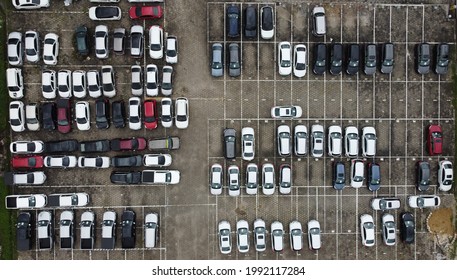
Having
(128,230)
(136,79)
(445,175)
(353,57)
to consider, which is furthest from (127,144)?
(445,175)

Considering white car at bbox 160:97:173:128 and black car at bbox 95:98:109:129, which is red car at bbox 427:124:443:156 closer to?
white car at bbox 160:97:173:128

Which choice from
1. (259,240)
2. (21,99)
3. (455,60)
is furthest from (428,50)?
(21,99)

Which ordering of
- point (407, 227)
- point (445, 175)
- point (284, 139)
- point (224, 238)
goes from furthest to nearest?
point (407, 227) → point (445, 175) → point (224, 238) → point (284, 139)

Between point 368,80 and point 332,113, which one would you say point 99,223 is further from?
point 368,80

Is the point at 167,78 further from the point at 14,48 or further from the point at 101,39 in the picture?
the point at 14,48

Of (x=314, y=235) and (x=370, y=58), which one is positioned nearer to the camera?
(x=370, y=58)

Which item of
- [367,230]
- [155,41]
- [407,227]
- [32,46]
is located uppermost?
[155,41]

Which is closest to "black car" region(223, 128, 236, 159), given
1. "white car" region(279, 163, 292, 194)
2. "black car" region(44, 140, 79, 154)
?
"white car" region(279, 163, 292, 194)
